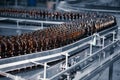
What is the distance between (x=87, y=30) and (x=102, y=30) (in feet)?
2.56

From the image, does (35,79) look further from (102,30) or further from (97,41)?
(102,30)

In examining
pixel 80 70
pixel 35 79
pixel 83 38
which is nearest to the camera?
pixel 35 79

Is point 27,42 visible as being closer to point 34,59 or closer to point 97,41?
point 34,59

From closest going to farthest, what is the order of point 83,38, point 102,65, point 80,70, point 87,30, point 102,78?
point 80,70, point 102,65, point 83,38, point 87,30, point 102,78

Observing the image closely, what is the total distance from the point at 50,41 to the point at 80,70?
1.80 ft

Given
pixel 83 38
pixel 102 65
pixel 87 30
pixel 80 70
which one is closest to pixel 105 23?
pixel 87 30

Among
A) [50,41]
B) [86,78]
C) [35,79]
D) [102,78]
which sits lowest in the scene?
[102,78]

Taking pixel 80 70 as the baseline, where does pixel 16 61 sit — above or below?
above

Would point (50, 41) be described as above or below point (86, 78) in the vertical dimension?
above

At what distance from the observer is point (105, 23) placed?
4809mm

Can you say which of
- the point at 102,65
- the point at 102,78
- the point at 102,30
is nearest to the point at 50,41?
the point at 102,65

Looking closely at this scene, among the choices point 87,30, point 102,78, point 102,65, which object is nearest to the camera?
point 102,65

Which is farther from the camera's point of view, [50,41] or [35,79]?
[50,41]

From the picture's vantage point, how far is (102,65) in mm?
3295
